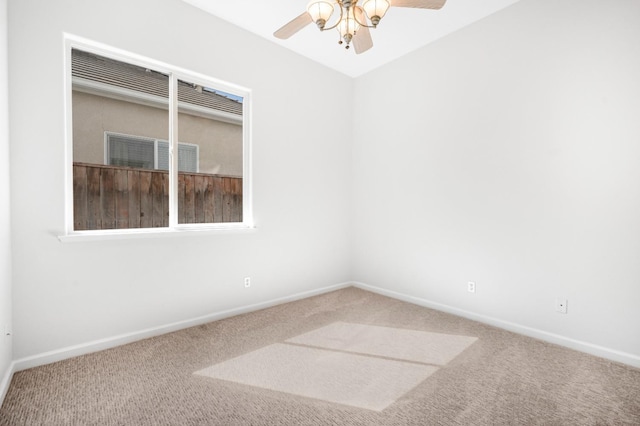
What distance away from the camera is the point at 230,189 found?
317 cm

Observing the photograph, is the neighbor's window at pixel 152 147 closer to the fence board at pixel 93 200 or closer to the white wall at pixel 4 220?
the fence board at pixel 93 200

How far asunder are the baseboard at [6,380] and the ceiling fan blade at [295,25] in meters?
2.73

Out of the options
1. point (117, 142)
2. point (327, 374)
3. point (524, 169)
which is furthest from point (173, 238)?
point (524, 169)

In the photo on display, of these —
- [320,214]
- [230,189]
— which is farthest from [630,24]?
[230,189]

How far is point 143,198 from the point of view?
2658 mm

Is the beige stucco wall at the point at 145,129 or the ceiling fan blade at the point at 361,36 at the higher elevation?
the ceiling fan blade at the point at 361,36

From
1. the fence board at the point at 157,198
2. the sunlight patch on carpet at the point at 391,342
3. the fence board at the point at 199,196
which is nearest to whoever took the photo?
the sunlight patch on carpet at the point at 391,342

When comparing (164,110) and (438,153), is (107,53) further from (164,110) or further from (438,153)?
(438,153)

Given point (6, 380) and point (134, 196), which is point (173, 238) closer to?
point (134, 196)

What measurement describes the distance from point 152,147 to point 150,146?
17 mm

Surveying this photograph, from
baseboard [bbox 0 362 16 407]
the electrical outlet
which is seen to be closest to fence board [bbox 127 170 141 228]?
baseboard [bbox 0 362 16 407]

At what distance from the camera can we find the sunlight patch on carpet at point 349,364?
179 centimetres

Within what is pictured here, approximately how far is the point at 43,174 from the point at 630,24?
4.11m

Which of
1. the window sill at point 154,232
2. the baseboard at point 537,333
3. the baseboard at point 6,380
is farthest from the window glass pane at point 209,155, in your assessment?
the baseboard at point 537,333
